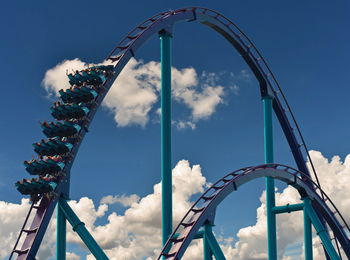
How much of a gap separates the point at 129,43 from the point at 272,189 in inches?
343

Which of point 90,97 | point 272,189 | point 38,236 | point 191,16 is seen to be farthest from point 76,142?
point 272,189

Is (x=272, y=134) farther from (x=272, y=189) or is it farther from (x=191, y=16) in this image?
A: (x=191, y=16)

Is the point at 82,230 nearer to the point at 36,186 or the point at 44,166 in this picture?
the point at 36,186

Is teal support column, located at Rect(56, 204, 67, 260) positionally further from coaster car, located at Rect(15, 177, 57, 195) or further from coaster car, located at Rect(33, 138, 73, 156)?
coaster car, located at Rect(33, 138, 73, 156)

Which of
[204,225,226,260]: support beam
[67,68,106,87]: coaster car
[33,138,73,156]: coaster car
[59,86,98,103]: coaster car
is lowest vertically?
[204,225,226,260]: support beam

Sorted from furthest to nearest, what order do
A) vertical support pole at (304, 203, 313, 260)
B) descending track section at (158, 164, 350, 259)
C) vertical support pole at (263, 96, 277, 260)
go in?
vertical support pole at (263, 96, 277, 260)
vertical support pole at (304, 203, 313, 260)
descending track section at (158, 164, 350, 259)

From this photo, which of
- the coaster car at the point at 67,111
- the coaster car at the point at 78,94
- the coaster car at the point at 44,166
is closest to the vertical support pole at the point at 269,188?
the coaster car at the point at 78,94

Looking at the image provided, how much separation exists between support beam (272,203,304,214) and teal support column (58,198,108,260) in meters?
9.18

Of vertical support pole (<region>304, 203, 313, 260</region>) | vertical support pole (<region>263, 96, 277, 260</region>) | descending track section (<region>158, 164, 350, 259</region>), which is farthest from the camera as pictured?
vertical support pole (<region>263, 96, 277, 260</region>)

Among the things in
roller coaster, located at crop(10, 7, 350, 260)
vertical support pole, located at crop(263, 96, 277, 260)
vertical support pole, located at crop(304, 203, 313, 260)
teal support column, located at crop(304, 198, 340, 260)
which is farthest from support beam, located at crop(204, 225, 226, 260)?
vertical support pole, located at crop(304, 203, 313, 260)

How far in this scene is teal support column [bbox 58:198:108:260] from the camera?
17031 mm

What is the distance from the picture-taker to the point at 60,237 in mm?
17641

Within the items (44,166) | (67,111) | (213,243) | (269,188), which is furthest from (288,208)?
(44,166)

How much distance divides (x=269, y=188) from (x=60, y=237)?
9.99 meters
